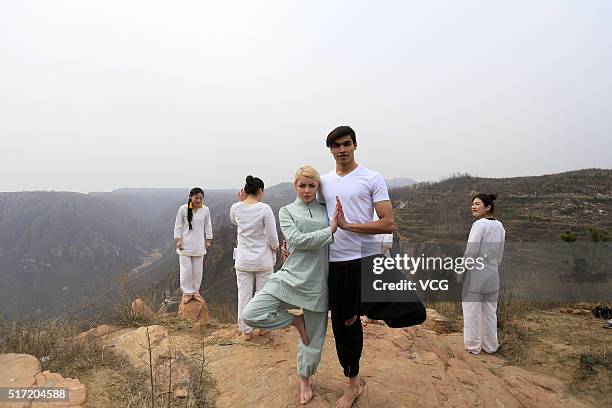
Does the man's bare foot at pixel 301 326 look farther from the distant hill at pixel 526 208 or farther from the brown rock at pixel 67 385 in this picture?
the distant hill at pixel 526 208

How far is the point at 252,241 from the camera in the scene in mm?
3381

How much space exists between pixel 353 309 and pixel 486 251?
85.2 inches

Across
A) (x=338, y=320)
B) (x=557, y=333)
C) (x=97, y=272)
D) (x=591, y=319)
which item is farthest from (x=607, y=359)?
(x=97, y=272)

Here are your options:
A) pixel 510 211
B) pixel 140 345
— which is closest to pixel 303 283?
pixel 140 345

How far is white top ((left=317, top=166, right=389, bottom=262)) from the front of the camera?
192 centimetres

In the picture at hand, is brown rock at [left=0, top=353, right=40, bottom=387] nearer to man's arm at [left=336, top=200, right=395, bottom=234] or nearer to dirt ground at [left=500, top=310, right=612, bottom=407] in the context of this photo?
man's arm at [left=336, top=200, right=395, bottom=234]

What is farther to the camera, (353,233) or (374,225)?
(353,233)

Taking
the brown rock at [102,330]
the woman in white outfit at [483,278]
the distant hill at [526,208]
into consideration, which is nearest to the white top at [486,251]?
the woman in white outfit at [483,278]

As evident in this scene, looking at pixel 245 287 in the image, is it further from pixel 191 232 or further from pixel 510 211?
pixel 510 211

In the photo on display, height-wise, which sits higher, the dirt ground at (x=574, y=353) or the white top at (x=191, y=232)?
the white top at (x=191, y=232)

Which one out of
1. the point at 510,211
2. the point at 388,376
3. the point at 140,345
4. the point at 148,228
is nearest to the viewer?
the point at 388,376

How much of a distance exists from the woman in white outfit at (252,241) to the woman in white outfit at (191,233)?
1235 mm

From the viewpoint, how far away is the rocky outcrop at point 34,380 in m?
2.12

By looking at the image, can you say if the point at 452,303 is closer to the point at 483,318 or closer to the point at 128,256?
the point at 483,318
